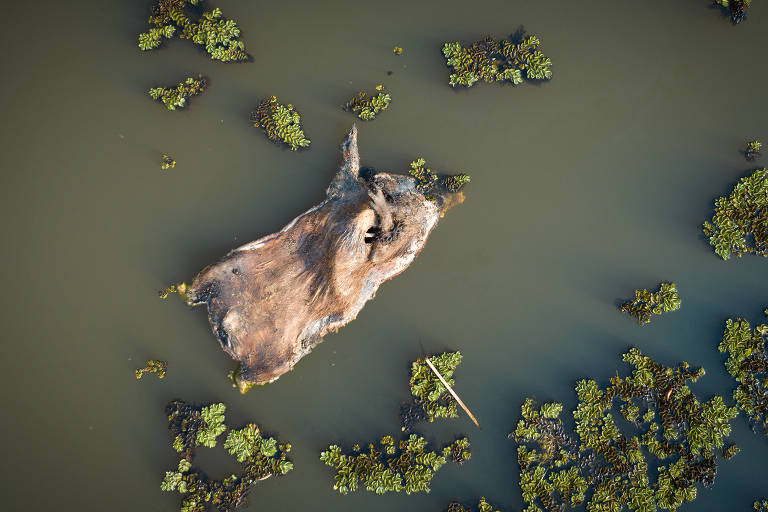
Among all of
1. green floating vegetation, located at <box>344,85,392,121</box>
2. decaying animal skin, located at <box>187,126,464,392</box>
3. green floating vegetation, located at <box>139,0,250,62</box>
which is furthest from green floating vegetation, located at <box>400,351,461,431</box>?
green floating vegetation, located at <box>139,0,250,62</box>

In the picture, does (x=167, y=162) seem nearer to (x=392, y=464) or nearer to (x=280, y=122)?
(x=280, y=122)

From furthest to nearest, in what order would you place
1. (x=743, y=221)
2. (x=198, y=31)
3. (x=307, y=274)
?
(x=198, y=31) < (x=743, y=221) < (x=307, y=274)

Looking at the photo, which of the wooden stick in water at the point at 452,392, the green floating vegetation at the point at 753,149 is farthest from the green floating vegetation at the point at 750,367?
the wooden stick in water at the point at 452,392

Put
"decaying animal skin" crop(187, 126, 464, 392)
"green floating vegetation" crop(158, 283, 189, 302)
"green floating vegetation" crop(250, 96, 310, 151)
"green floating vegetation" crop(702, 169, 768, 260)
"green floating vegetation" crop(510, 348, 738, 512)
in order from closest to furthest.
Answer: "decaying animal skin" crop(187, 126, 464, 392)
"green floating vegetation" crop(510, 348, 738, 512)
"green floating vegetation" crop(702, 169, 768, 260)
"green floating vegetation" crop(158, 283, 189, 302)
"green floating vegetation" crop(250, 96, 310, 151)

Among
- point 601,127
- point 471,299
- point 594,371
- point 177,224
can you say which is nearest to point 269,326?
point 177,224

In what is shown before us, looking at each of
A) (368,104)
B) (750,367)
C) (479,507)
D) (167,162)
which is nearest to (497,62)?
(368,104)

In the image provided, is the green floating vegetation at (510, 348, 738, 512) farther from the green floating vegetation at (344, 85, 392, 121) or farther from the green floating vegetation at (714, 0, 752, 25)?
the green floating vegetation at (714, 0, 752, 25)
